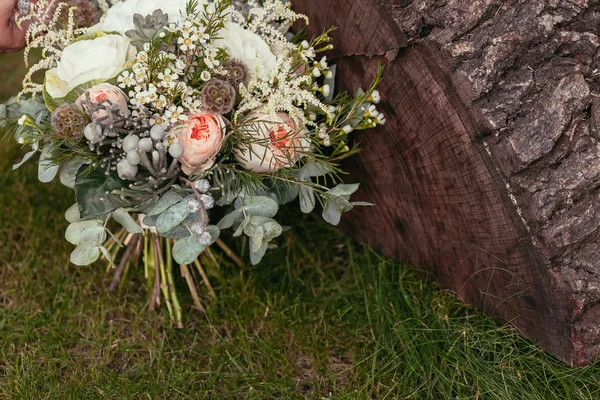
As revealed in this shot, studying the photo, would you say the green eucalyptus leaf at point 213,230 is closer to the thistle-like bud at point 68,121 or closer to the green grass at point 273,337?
the thistle-like bud at point 68,121

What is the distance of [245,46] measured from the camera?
153 centimetres

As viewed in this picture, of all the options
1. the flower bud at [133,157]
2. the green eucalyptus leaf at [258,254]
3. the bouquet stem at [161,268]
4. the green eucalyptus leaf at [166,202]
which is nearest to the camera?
the flower bud at [133,157]

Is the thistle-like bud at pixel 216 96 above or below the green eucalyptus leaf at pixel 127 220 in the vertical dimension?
above

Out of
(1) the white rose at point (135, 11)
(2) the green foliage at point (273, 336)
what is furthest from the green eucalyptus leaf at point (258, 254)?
(1) the white rose at point (135, 11)

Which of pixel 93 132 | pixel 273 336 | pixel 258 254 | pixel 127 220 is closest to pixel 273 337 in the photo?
pixel 273 336

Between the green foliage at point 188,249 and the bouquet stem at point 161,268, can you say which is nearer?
the green foliage at point 188,249

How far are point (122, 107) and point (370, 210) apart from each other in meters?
0.88

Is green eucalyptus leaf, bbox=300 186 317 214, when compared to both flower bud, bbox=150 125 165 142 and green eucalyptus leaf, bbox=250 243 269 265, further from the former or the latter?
flower bud, bbox=150 125 165 142

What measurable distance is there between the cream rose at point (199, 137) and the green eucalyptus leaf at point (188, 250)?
0.58 ft

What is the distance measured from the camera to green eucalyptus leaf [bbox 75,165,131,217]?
1486 mm

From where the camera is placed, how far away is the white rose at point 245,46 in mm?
1512

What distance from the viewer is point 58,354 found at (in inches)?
71.1

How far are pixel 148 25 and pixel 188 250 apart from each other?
51 centimetres

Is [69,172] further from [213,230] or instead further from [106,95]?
[213,230]
